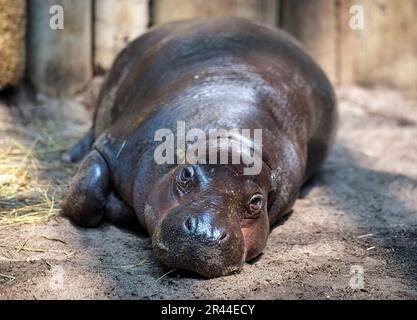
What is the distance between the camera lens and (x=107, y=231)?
4059 millimetres

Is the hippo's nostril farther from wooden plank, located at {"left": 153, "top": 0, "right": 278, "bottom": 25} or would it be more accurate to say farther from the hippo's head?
wooden plank, located at {"left": 153, "top": 0, "right": 278, "bottom": 25}

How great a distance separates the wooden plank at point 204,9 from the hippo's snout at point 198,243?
3478mm

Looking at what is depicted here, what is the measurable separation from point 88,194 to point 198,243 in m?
1.09

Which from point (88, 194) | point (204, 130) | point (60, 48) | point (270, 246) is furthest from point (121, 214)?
point (60, 48)

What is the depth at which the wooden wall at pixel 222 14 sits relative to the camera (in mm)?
6023

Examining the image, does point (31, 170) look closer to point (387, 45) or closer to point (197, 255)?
point (197, 255)

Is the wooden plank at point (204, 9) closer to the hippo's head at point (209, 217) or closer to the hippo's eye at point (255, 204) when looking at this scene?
the hippo's head at point (209, 217)

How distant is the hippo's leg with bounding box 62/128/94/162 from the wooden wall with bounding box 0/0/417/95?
83 cm

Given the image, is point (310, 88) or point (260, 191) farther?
point (310, 88)

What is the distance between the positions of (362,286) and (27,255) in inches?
61.0

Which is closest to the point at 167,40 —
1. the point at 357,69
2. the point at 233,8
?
the point at 233,8

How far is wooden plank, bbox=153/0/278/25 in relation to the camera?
652 centimetres

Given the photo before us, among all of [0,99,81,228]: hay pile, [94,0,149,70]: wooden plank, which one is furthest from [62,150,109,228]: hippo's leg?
[94,0,149,70]: wooden plank

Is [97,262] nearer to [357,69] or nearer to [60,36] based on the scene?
[60,36]
